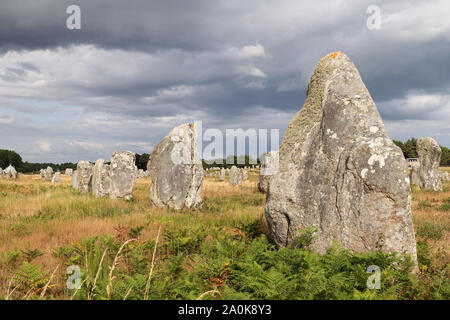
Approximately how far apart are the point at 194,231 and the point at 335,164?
140 inches

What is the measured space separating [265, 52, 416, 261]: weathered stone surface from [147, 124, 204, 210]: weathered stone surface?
22.1ft

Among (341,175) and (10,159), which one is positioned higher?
(10,159)

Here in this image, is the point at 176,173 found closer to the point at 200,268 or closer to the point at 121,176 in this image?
the point at 121,176

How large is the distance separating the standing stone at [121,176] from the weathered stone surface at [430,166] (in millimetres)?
18250

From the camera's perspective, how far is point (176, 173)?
1318 cm

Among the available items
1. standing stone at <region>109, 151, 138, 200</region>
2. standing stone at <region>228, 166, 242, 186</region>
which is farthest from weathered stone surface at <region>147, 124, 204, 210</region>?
standing stone at <region>228, 166, 242, 186</region>

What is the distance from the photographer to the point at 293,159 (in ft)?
21.4

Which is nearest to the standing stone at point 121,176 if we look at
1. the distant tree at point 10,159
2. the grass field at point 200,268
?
the grass field at point 200,268

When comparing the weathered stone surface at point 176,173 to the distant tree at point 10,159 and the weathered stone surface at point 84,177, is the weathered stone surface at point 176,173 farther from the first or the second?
the distant tree at point 10,159

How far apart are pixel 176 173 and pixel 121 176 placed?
15.4ft

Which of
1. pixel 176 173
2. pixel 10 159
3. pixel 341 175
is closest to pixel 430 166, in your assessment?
pixel 176 173

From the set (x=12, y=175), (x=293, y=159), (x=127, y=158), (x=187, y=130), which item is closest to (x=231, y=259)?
(x=293, y=159)

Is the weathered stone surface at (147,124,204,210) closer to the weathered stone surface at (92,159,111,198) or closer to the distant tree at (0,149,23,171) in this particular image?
the weathered stone surface at (92,159,111,198)
